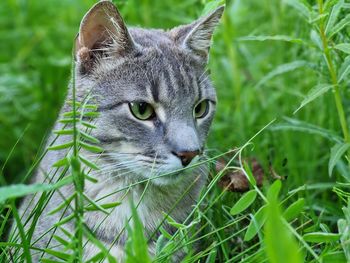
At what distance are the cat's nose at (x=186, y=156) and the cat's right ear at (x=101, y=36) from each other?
57 cm

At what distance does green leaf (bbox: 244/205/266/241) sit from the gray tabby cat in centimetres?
52

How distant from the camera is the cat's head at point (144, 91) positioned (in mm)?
2811

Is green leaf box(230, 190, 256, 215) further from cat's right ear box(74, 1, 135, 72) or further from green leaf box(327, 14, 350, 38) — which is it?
cat's right ear box(74, 1, 135, 72)

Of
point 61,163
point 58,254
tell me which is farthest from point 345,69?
point 58,254

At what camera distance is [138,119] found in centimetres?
293

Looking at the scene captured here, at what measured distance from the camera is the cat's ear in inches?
124

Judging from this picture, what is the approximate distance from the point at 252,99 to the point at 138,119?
1718 mm

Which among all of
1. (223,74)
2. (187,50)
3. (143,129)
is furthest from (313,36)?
(223,74)

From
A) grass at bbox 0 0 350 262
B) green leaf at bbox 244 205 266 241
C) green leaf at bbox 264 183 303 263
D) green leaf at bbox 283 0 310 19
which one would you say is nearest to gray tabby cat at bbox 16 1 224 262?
grass at bbox 0 0 350 262

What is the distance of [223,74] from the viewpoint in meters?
4.76

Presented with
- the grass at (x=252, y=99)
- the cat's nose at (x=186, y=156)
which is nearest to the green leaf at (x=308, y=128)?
the grass at (x=252, y=99)

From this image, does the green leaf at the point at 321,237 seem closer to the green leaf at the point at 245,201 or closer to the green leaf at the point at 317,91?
the green leaf at the point at 245,201

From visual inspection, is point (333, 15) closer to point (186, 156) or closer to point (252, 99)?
point (186, 156)

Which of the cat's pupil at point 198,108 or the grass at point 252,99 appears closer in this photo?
the grass at point 252,99
